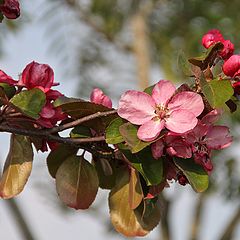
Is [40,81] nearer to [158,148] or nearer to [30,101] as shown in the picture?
[30,101]

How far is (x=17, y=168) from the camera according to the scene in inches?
31.8

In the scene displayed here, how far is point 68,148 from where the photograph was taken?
0.83 m

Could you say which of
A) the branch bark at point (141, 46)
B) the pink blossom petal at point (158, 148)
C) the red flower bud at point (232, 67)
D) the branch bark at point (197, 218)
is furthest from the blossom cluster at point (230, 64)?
the branch bark at point (197, 218)

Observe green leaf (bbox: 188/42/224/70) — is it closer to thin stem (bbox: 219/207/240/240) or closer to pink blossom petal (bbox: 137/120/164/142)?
pink blossom petal (bbox: 137/120/164/142)

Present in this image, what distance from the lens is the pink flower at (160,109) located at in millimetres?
729

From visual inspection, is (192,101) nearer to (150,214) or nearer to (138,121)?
(138,121)

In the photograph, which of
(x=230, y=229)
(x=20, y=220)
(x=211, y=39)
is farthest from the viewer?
(x=230, y=229)

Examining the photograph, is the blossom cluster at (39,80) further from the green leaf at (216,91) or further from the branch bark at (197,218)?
the branch bark at (197,218)

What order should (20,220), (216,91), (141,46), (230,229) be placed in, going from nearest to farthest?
(216,91), (20,220), (230,229), (141,46)

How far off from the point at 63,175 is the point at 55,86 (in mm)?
106

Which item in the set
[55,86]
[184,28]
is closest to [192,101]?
[55,86]

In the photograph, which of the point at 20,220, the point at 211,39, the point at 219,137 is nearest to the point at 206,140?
the point at 219,137

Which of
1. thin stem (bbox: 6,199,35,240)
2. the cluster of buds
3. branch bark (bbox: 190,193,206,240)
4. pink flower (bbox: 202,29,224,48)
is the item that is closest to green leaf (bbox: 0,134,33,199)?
the cluster of buds

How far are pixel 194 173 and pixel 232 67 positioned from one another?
12cm
